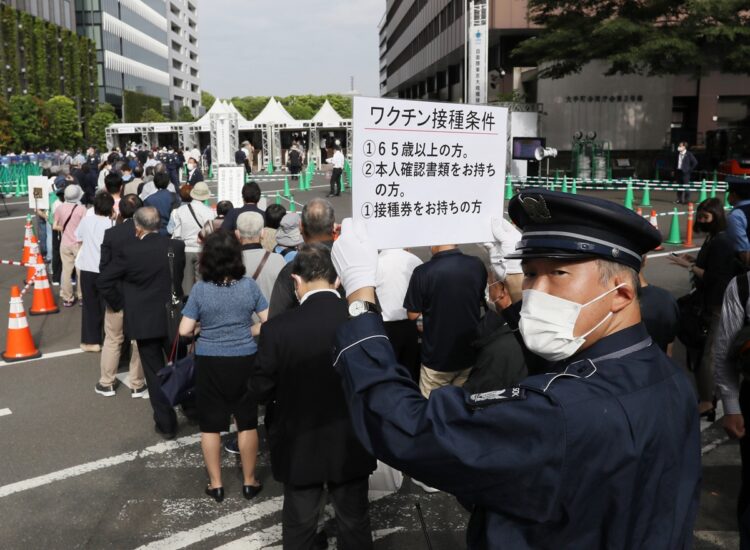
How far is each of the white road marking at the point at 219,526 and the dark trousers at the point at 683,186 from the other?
68.2ft

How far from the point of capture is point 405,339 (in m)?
5.54

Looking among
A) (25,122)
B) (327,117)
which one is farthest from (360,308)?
(25,122)

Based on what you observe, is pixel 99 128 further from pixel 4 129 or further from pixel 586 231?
pixel 586 231

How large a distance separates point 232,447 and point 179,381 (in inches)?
35.1

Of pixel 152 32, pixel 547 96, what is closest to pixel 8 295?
pixel 547 96

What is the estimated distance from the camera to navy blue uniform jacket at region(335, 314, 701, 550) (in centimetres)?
156

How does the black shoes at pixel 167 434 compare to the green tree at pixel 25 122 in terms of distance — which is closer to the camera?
the black shoes at pixel 167 434

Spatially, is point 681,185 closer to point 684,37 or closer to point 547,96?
point 684,37

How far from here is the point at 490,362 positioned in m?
3.56

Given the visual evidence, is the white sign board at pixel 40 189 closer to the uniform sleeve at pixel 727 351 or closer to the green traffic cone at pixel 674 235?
the uniform sleeve at pixel 727 351

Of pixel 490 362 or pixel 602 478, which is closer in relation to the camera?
pixel 602 478

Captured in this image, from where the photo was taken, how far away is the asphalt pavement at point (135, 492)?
4.38 m

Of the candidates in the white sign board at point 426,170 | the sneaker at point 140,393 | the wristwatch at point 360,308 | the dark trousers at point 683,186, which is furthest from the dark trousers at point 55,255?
the dark trousers at point 683,186

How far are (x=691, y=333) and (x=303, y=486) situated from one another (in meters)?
3.90
